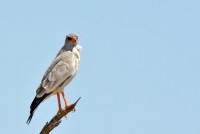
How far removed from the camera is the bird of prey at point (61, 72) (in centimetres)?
1736

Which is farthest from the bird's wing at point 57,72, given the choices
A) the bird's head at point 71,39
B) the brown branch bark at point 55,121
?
the brown branch bark at point 55,121

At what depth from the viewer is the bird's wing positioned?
17.5 meters

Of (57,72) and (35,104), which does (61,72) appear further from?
(35,104)

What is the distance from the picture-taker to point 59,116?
16.5 metres

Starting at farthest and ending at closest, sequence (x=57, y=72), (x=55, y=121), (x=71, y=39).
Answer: (x=71, y=39)
(x=57, y=72)
(x=55, y=121)

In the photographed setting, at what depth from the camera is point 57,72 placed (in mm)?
18141

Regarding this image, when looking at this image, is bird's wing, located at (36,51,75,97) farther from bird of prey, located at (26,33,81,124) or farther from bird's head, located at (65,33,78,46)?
bird's head, located at (65,33,78,46)

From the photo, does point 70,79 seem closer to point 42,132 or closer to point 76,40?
point 76,40

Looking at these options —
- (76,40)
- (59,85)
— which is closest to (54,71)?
(59,85)

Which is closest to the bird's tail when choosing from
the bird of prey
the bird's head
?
the bird of prey

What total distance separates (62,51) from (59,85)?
5.77 ft

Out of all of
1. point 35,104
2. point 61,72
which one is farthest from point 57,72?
point 35,104

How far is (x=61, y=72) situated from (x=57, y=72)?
0.15 meters

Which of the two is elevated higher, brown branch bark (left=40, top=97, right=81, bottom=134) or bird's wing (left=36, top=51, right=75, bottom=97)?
bird's wing (left=36, top=51, right=75, bottom=97)
